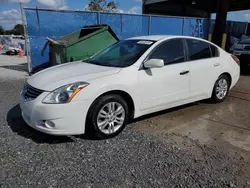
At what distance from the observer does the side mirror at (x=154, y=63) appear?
3.55 m

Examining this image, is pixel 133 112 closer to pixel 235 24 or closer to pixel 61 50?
pixel 61 50

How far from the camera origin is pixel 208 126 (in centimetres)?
402

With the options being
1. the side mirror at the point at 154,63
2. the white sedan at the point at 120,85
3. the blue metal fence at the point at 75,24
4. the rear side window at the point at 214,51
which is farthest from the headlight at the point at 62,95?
the blue metal fence at the point at 75,24

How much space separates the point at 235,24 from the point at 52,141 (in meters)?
17.2

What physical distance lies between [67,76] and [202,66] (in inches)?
107

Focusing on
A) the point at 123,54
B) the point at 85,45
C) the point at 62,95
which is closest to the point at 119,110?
the point at 62,95

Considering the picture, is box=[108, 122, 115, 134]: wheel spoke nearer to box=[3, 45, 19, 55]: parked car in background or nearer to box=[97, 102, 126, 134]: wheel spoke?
box=[97, 102, 126, 134]: wheel spoke

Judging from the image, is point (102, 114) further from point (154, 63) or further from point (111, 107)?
point (154, 63)

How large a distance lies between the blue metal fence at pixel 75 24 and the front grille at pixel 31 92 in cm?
573

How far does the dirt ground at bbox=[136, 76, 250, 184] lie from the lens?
331cm

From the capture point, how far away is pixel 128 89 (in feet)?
11.4

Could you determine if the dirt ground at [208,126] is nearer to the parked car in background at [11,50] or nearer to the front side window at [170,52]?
the front side window at [170,52]

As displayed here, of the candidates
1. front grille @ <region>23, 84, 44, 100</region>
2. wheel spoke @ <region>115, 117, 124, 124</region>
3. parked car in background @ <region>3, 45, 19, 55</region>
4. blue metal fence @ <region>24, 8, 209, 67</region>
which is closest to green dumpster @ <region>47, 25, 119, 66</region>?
blue metal fence @ <region>24, 8, 209, 67</region>

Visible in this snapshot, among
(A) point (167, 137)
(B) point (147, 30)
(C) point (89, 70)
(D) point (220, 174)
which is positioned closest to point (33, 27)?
(B) point (147, 30)
